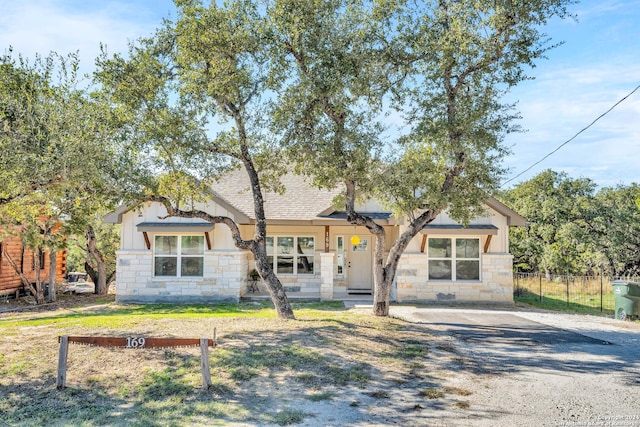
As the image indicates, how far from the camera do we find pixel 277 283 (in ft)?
38.3

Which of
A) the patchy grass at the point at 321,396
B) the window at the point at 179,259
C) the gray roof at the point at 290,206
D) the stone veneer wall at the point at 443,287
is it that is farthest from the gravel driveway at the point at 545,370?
the window at the point at 179,259

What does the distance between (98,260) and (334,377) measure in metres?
18.0

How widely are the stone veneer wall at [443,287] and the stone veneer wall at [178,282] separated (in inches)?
231

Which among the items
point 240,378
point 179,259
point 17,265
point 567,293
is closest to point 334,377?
point 240,378

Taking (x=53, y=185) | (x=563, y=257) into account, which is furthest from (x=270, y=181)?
(x=563, y=257)

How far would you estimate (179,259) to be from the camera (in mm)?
17812

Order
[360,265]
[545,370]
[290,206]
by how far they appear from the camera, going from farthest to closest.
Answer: [360,265], [290,206], [545,370]

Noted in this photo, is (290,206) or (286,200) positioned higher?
(286,200)

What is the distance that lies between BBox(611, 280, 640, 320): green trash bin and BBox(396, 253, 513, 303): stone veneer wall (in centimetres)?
387

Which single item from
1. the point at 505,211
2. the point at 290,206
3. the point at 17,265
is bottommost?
the point at 17,265

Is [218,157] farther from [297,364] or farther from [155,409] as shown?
[155,409]

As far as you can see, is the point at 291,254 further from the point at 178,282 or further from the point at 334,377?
the point at 334,377

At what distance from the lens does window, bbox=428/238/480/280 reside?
1770cm

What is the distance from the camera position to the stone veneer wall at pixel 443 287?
17.5m
